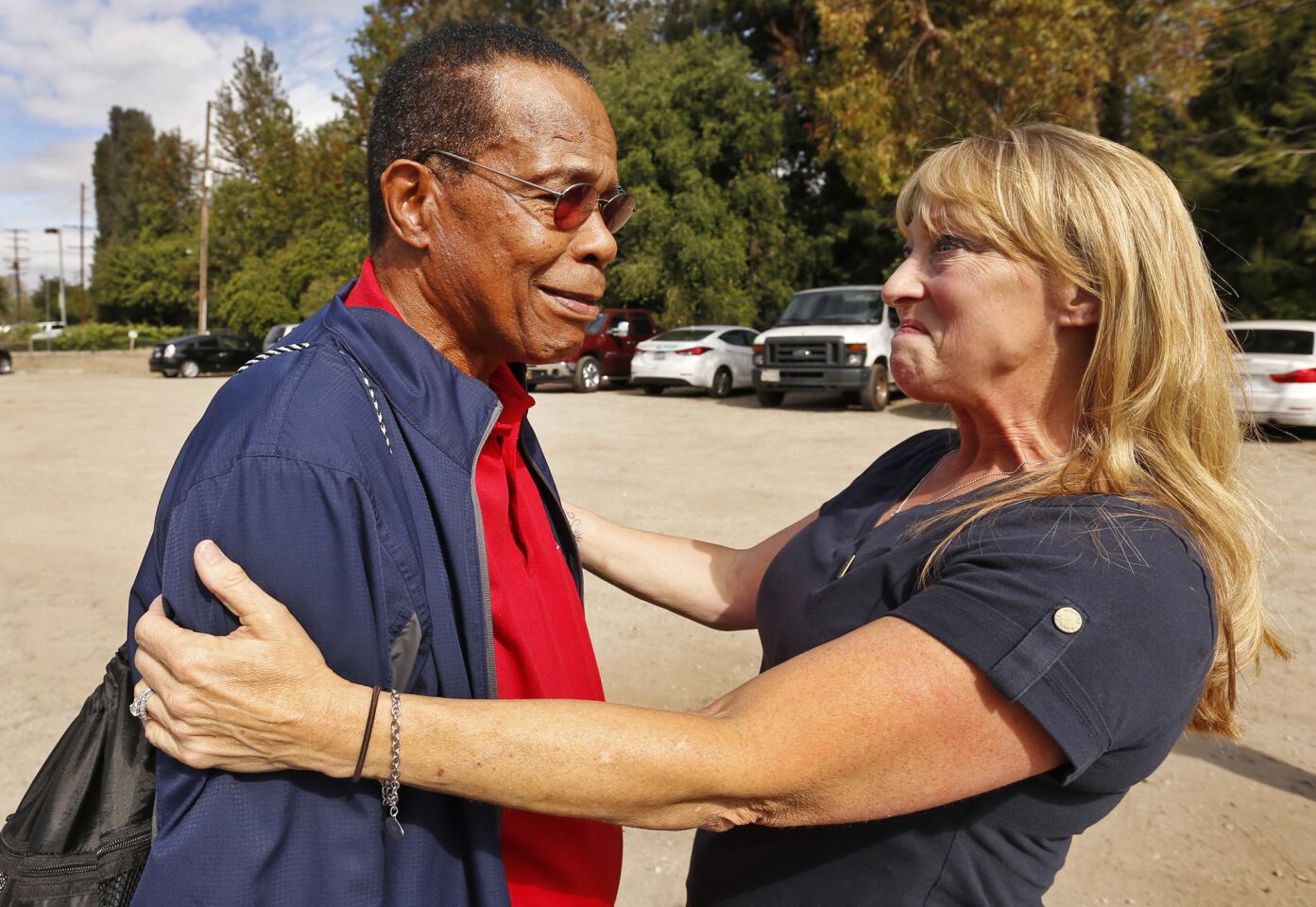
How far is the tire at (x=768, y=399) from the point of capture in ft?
56.3

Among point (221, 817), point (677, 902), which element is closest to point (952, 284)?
point (221, 817)

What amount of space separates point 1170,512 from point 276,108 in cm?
4642

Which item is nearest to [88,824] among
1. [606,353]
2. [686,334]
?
[686,334]

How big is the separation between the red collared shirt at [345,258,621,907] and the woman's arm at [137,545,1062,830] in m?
0.27

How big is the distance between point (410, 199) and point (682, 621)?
4.29 m

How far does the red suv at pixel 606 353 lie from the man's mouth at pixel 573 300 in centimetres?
1807

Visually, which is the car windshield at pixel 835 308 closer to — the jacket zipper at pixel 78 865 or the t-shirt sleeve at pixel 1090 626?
the t-shirt sleeve at pixel 1090 626

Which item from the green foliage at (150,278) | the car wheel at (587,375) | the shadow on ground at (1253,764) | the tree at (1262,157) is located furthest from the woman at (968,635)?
the green foliage at (150,278)

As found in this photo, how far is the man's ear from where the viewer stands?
1655mm

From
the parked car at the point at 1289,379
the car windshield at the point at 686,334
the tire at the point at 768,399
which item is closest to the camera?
the parked car at the point at 1289,379

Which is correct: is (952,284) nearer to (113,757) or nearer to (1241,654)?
(1241,654)

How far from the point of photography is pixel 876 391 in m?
16.2

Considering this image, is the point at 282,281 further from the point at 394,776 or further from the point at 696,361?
the point at 394,776

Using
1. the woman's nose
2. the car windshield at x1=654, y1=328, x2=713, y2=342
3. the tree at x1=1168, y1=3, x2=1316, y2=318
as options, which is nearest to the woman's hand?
the woman's nose
